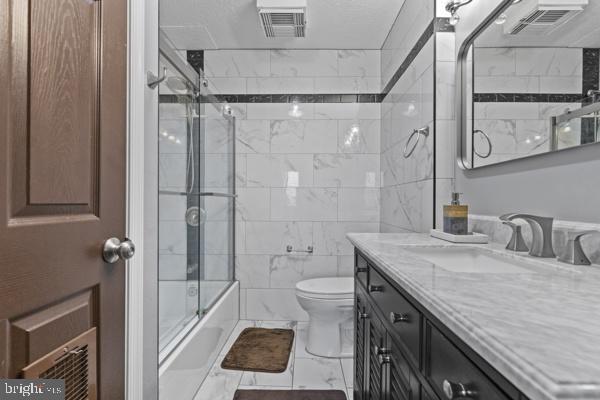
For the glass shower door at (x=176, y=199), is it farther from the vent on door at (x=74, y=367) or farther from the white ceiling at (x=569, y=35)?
the white ceiling at (x=569, y=35)

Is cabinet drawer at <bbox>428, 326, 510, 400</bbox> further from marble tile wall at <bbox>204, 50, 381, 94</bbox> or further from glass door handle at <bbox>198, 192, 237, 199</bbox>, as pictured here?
marble tile wall at <bbox>204, 50, 381, 94</bbox>

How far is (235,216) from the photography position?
10.2 feet

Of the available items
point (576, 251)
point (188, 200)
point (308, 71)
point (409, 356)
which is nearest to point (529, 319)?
point (409, 356)

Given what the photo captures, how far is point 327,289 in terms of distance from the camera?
251cm

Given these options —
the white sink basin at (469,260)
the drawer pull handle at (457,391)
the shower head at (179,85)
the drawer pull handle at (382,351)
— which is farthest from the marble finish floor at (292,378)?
the shower head at (179,85)

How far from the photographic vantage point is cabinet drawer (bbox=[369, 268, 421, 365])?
81 cm

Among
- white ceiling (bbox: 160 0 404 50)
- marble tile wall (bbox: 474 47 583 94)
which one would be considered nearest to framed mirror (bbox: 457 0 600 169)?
marble tile wall (bbox: 474 47 583 94)

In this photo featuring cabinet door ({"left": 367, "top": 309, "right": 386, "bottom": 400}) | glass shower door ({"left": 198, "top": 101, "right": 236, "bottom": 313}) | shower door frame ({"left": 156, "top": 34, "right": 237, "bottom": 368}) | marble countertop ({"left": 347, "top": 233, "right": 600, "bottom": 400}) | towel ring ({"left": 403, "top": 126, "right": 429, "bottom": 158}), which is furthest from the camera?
glass shower door ({"left": 198, "top": 101, "right": 236, "bottom": 313})

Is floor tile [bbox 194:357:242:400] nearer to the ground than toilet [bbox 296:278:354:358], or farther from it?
nearer to the ground

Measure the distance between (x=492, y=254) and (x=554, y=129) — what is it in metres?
0.45

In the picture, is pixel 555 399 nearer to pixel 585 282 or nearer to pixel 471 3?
pixel 585 282

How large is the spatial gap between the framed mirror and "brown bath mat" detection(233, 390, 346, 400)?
140 cm

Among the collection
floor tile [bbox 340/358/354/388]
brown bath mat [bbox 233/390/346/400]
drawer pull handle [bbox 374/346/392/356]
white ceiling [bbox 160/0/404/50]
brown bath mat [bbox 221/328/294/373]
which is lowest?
floor tile [bbox 340/358/354/388]

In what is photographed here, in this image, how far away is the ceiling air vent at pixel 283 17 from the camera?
2.32 metres
